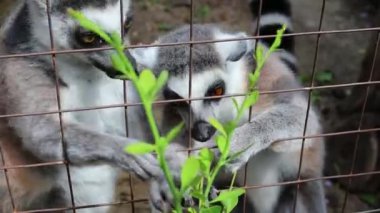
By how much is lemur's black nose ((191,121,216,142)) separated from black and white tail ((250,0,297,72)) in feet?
1.99

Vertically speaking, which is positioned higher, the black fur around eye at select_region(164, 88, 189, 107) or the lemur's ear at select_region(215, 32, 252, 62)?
the lemur's ear at select_region(215, 32, 252, 62)

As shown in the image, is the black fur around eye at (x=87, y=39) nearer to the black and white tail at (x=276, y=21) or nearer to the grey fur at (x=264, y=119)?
the grey fur at (x=264, y=119)

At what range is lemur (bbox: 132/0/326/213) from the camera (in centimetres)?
244

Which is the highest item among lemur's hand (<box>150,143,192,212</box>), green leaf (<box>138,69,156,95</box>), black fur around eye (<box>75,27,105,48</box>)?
green leaf (<box>138,69,156,95</box>)

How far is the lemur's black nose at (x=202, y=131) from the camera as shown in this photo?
2373 mm

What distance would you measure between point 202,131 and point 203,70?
28 cm

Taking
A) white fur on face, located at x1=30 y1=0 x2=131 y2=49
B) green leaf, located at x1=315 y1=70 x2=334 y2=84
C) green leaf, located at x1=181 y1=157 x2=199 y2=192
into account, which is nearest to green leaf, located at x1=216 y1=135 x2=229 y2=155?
green leaf, located at x1=181 y1=157 x2=199 y2=192

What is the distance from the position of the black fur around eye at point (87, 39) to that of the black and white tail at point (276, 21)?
0.83m

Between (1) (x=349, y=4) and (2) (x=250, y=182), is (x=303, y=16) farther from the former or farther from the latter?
(2) (x=250, y=182)

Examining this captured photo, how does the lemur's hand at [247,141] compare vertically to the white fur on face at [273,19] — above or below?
below

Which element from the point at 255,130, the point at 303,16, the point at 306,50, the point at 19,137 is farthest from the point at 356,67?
the point at 19,137

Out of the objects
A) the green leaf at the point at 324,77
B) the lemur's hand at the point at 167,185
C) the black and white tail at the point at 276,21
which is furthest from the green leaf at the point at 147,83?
the green leaf at the point at 324,77

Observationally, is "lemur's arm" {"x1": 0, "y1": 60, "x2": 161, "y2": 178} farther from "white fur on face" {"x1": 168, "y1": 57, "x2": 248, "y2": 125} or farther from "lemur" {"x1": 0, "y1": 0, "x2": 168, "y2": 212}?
"white fur on face" {"x1": 168, "y1": 57, "x2": 248, "y2": 125}

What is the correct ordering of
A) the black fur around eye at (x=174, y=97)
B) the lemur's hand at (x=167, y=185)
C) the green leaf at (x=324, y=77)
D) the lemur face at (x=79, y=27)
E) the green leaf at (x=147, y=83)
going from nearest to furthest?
the green leaf at (x=147, y=83), the lemur's hand at (x=167, y=185), the lemur face at (x=79, y=27), the black fur around eye at (x=174, y=97), the green leaf at (x=324, y=77)
